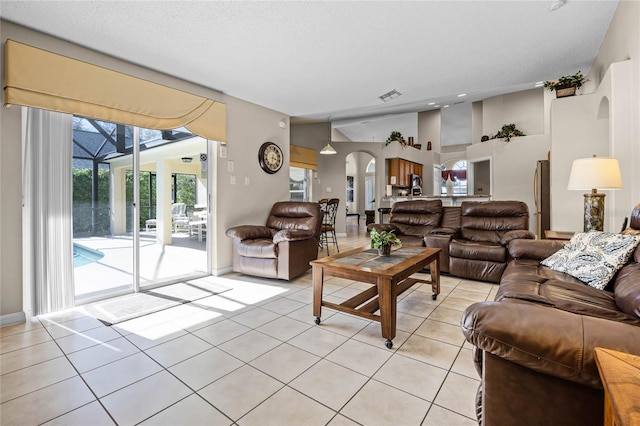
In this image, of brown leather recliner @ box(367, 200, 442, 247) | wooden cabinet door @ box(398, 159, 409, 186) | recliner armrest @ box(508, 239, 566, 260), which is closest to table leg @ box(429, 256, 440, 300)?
recliner armrest @ box(508, 239, 566, 260)

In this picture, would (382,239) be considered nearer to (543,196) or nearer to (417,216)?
(417,216)

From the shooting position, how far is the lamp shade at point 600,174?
2.40 meters

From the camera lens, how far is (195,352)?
2031 mm

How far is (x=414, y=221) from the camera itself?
15.0 feet

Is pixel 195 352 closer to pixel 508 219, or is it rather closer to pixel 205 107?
pixel 205 107

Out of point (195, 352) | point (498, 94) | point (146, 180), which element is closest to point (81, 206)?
point (146, 180)

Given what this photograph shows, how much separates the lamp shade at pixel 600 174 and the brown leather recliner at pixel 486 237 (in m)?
1.03

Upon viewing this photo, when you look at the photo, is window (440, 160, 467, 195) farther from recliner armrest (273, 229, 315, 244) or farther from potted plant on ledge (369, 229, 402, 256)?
potted plant on ledge (369, 229, 402, 256)

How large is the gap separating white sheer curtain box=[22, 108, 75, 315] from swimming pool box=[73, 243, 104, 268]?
17cm

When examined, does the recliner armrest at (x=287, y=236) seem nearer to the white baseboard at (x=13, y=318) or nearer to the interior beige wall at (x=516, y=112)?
the white baseboard at (x=13, y=318)

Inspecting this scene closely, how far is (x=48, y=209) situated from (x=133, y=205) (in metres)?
0.77

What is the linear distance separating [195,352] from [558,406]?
200cm

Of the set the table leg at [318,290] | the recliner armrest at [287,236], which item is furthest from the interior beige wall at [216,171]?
the table leg at [318,290]

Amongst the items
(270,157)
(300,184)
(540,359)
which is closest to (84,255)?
(270,157)
